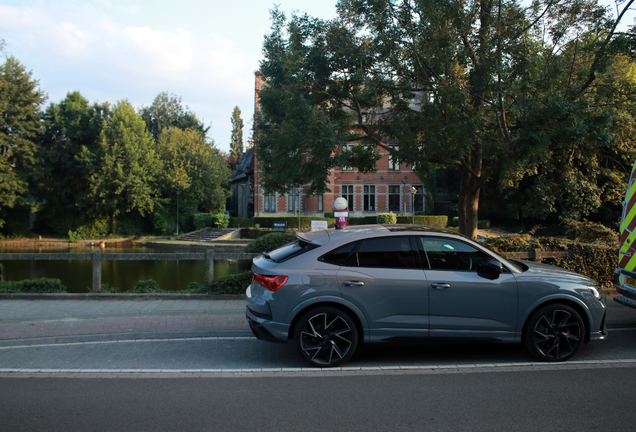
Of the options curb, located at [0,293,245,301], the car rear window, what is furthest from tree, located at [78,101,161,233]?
the car rear window

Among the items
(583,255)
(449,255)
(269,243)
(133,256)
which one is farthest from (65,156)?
(449,255)

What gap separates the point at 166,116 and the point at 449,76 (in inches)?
2338

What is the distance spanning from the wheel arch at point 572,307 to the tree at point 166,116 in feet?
203

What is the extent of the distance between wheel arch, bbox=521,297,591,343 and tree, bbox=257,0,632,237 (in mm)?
5852

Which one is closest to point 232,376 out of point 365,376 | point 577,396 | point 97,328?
point 365,376

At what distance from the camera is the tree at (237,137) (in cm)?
6873

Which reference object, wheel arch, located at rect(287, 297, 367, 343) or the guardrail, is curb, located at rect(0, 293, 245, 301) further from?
wheel arch, located at rect(287, 297, 367, 343)

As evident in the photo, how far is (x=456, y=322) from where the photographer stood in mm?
5129

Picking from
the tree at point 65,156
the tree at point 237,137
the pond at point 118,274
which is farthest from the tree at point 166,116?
the pond at point 118,274

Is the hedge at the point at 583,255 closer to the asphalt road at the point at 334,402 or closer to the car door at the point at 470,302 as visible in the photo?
the car door at the point at 470,302

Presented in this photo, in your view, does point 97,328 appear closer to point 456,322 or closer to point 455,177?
point 456,322

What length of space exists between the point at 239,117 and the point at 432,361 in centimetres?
6698

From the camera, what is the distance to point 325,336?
16.6 ft

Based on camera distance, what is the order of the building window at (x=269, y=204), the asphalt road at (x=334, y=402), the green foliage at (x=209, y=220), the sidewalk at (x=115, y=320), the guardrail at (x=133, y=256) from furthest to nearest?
the building window at (x=269, y=204) → the green foliage at (x=209, y=220) → the guardrail at (x=133, y=256) → the sidewalk at (x=115, y=320) → the asphalt road at (x=334, y=402)
